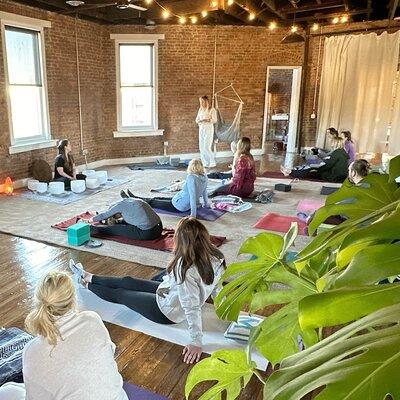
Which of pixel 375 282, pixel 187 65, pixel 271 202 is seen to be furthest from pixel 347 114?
pixel 375 282

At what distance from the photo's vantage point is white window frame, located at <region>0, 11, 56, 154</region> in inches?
239

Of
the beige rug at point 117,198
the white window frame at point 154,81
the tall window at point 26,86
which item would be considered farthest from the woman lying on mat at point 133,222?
the white window frame at point 154,81

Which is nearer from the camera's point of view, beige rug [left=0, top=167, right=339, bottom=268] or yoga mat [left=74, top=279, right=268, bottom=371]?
yoga mat [left=74, top=279, right=268, bottom=371]

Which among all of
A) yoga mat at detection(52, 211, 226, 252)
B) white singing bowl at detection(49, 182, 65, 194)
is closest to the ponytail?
yoga mat at detection(52, 211, 226, 252)

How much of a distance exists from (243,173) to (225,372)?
5164 millimetres

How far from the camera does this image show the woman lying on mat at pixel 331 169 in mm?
6953

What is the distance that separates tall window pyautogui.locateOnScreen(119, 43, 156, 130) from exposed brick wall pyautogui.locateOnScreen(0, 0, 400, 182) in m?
0.20

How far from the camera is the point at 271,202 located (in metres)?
5.82

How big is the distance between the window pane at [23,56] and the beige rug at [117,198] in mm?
2059

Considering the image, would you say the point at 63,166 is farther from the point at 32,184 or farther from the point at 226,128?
the point at 226,128

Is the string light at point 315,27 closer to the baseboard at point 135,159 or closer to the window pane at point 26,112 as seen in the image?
the baseboard at point 135,159

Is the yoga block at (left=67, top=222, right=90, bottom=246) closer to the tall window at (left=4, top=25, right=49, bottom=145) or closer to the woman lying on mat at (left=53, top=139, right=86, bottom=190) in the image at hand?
the woman lying on mat at (left=53, top=139, right=86, bottom=190)

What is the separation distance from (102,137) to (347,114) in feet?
18.3

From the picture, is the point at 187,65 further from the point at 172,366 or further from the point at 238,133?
the point at 172,366
